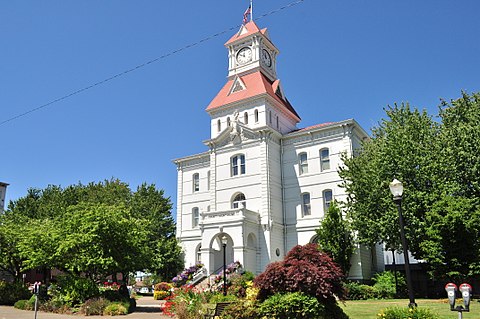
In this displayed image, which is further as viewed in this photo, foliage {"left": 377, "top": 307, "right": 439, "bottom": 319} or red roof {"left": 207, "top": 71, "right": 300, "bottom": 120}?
red roof {"left": 207, "top": 71, "right": 300, "bottom": 120}

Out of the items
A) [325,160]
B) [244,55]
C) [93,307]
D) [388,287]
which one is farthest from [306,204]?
[93,307]

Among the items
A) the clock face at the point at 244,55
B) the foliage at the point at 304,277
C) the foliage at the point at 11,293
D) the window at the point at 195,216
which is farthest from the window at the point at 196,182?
the foliage at the point at 304,277

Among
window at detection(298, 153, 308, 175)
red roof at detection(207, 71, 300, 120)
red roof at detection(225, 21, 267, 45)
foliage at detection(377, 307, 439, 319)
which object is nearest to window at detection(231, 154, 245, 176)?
window at detection(298, 153, 308, 175)

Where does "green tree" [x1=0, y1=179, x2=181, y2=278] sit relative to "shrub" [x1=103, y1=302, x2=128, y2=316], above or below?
above

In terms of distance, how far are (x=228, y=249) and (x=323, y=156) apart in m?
11.5

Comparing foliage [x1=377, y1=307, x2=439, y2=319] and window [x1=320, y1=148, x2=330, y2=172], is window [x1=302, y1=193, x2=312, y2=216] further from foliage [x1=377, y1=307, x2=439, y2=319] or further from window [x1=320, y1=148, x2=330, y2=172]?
foliage [x1=377, y1=307, x2=439, y2=319]

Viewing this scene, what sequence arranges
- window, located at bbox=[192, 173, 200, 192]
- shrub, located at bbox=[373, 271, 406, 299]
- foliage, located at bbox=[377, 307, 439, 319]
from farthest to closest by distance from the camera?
window, located at bbox=[192, 173, 200, 192] < shrub, located at bbox=[373, 271, 406, 299] < foliage, located at bbox=[377, 307, 439, 319]

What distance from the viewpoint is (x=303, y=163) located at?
123ft

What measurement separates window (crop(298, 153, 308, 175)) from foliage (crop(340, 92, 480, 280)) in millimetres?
6181

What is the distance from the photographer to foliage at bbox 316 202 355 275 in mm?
30984

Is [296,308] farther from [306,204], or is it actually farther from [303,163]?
[303,163]

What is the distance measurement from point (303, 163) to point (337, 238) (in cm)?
844

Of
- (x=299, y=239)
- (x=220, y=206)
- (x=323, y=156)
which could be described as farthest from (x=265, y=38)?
(x=299, y=239)

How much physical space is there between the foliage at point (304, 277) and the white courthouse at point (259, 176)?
58.3ft
